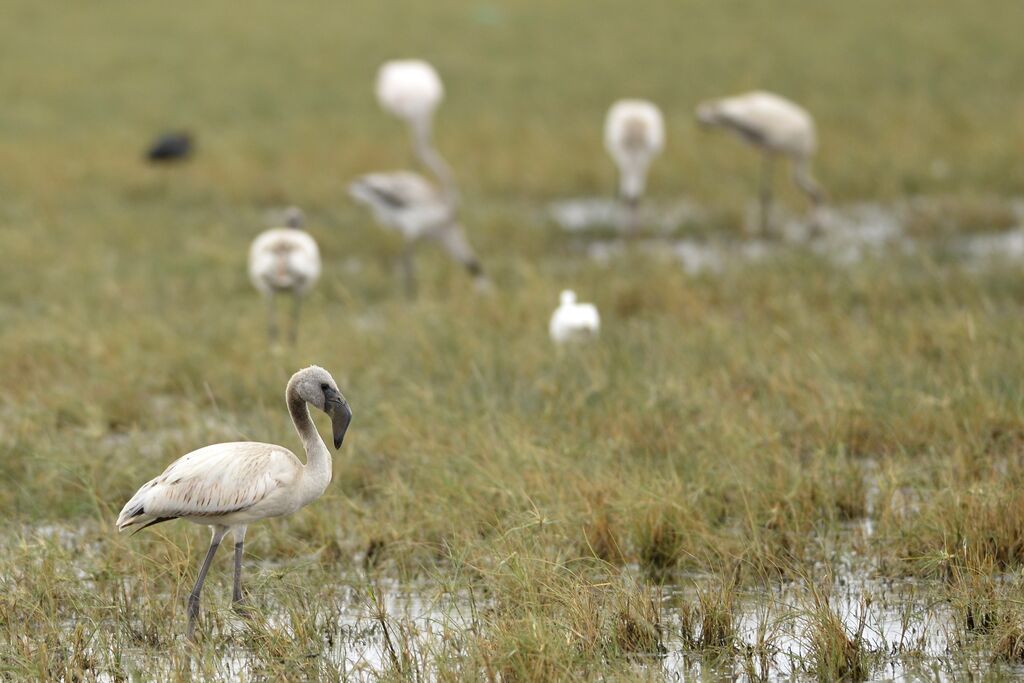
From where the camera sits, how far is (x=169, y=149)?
14672mm

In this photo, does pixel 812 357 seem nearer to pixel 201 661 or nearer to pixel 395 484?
pixel 395 484

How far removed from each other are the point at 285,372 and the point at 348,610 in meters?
2.83

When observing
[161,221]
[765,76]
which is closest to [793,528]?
[161,221]

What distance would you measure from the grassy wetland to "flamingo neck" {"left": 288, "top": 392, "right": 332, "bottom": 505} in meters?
0.33

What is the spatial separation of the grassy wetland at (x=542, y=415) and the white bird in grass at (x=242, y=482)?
0.91 feet

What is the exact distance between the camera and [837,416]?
6238 millimetres

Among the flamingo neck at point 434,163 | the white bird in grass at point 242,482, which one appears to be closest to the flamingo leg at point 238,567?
the white bird in grass at point 242,482

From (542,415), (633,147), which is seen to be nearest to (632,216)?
(633,147)

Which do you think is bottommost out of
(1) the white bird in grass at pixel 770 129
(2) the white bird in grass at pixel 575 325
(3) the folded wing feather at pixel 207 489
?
(3) the folded wing feather at pixel 207 489

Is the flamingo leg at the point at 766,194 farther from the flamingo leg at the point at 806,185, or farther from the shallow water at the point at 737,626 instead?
the shallow water at the point at 737,626

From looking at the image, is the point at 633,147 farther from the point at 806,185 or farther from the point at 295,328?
the point at 295,328

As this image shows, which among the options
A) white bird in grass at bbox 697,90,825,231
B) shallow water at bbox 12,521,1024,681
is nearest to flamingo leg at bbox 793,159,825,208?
white bird in grass at bbox 697,90,825,231

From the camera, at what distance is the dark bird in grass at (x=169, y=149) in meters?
→ 14.6

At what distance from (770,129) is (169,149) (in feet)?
20.0
